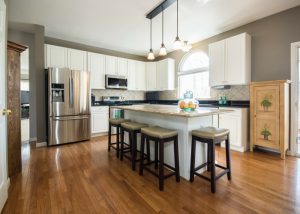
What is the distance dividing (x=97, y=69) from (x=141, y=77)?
172cm

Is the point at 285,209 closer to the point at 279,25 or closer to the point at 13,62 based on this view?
the point at 279,25

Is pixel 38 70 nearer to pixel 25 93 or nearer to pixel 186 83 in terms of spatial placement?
pixel 25 93

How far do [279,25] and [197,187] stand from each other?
3518mm

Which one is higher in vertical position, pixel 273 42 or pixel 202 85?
pixel 273 42

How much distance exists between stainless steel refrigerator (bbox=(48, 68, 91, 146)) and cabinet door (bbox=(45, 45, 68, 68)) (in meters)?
0.49

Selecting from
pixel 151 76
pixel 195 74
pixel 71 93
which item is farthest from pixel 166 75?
pixel 71 93

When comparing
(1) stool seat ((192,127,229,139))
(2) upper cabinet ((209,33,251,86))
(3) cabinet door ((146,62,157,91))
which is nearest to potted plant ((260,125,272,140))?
(2) upper cabinet ((209,33,251,86))

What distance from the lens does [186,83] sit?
531 cm

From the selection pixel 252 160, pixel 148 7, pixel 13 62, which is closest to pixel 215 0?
pixel 148 7

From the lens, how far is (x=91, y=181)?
2193 mm

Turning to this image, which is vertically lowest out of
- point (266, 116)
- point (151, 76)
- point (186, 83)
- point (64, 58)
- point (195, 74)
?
point (266, 116)

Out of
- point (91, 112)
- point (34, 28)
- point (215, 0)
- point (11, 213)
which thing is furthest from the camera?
point (91, 112)

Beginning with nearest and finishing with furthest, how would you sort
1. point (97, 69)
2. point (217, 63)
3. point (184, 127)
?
point (184, 127)
point (217, 63)
point (97, 69)

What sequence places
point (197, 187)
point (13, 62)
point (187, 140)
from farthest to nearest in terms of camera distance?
point (13, 62) → point (187, 140) → point (197, 187)
